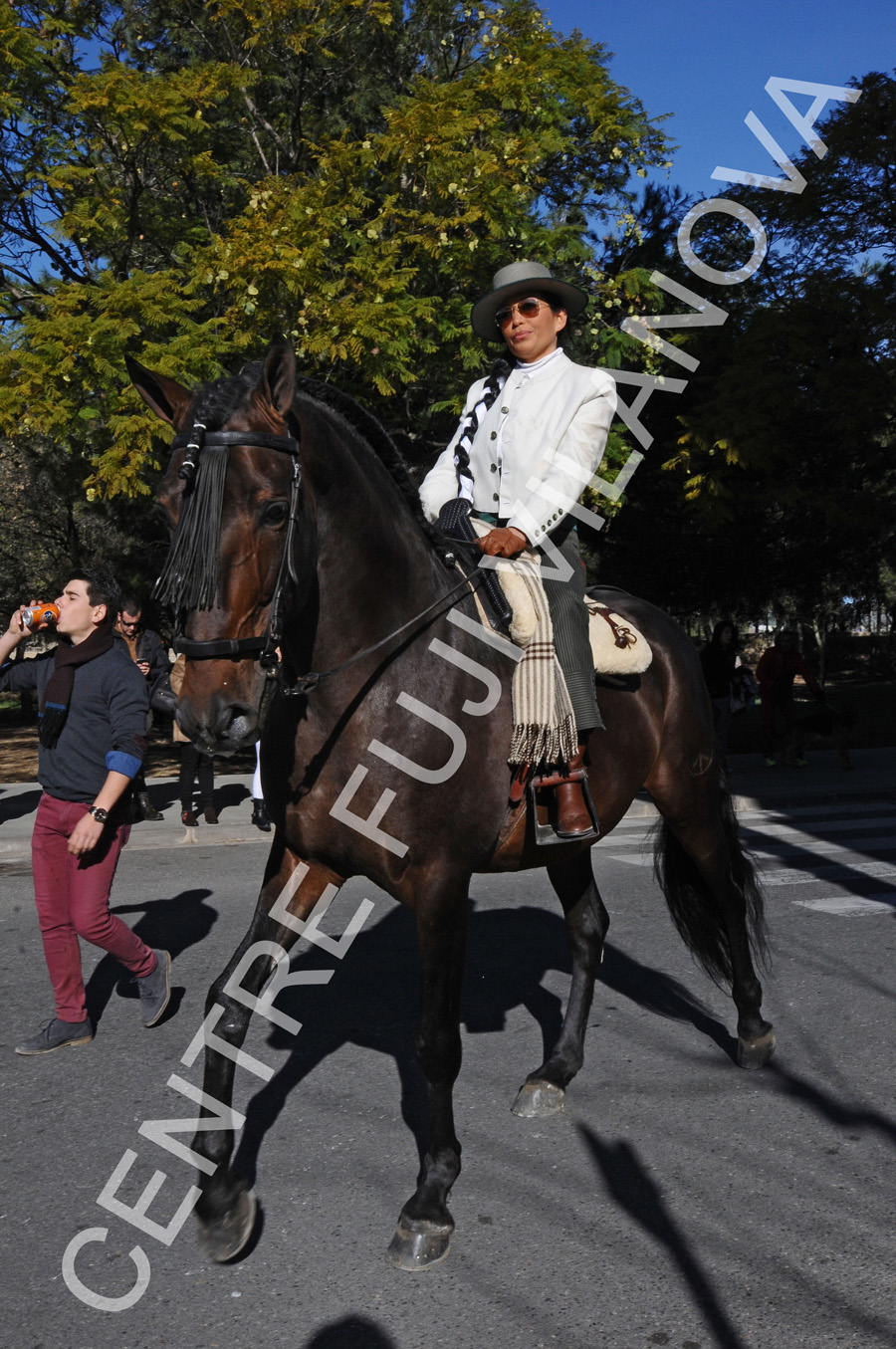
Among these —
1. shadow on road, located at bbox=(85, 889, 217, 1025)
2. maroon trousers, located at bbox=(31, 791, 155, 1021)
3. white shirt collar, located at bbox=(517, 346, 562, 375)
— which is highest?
white shirt collar, located at bbox=(517, 346, 562, 375)

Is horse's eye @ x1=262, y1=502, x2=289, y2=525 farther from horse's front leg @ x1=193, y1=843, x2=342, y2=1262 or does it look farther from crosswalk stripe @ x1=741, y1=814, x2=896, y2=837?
crosswalk stripe @ x1=741, y1=814, x2=896, y2=837

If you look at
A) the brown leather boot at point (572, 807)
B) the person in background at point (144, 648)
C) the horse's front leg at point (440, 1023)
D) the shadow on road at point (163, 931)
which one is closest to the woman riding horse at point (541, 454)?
the brown leather boot at point (572, 807)

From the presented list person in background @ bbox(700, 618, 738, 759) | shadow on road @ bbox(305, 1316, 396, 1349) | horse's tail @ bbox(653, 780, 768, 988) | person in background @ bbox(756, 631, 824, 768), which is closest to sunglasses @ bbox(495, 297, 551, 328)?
horse's tail @ bbox(653, 780, 768, 988)

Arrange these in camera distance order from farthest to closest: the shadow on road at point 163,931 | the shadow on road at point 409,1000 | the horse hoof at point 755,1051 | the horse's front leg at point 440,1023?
the shadow on road at point 163,931 < the horse hoof at point 755,1051 < the shadow on road at point 409,1000 < the horse's front leg at point 440,1023

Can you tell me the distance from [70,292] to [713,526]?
8550 mm

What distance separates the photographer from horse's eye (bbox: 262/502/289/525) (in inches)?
114

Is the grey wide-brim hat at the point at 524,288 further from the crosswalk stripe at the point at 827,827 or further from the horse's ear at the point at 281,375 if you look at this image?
the crosswalk stripe at the point at 827,827

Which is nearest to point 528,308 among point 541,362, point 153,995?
point 541,362

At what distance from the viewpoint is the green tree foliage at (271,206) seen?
1126 cm

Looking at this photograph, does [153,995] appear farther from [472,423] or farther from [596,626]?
[472,423]

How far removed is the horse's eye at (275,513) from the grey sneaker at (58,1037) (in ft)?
10.1

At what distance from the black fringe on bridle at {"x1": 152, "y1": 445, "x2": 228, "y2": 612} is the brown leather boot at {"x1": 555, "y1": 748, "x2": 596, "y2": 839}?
1.51 metres

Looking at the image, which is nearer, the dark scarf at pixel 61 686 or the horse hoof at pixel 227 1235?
the horse hoof at pixel 227 1235

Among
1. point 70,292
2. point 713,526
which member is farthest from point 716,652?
point 70,292
